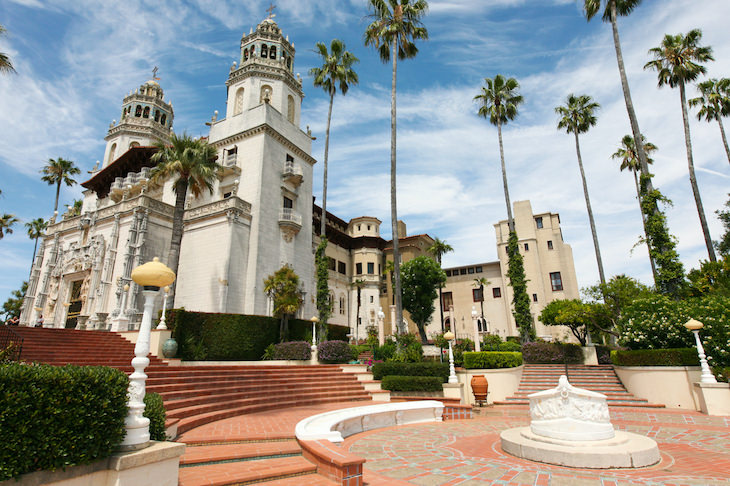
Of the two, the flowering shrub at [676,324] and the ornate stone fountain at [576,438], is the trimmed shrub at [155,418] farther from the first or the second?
the flowering shrub at [676,324]

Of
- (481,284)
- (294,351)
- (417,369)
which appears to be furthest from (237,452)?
(481,284)

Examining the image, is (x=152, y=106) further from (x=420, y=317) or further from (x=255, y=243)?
(x=420, y=317)

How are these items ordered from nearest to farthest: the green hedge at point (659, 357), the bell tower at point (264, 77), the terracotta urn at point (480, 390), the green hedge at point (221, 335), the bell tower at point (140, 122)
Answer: the green hedge at point (659, 357) → the terracotta urn at point (480, 390) → the green hedge at point (221, 335) → the bell tower at point (264, 77) → the bell tower at point (140, 122)

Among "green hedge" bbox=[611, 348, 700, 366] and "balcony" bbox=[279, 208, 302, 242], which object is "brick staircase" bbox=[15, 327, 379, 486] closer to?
"green hedge" bbox=[611, 348, 700, 366]

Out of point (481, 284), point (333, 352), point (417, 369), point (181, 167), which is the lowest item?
point (417, 369)

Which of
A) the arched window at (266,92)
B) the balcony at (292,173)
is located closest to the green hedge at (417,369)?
the balcony at (292,173)

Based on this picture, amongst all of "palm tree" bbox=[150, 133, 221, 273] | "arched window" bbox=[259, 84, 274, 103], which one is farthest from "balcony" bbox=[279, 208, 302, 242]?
"arched window" bbox=[259, 84, 274, 103]

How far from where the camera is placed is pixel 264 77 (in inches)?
1252

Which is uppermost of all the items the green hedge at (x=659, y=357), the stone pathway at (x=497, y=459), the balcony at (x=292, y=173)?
the balcony at (x=292, y=173)

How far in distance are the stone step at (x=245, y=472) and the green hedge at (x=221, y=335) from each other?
13272mm

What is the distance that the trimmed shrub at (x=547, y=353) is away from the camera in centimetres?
2389

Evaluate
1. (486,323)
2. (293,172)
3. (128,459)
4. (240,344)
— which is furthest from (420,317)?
(128,459)

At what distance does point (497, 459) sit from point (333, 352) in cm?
1514

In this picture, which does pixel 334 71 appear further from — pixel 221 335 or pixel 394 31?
pixel 221 335
